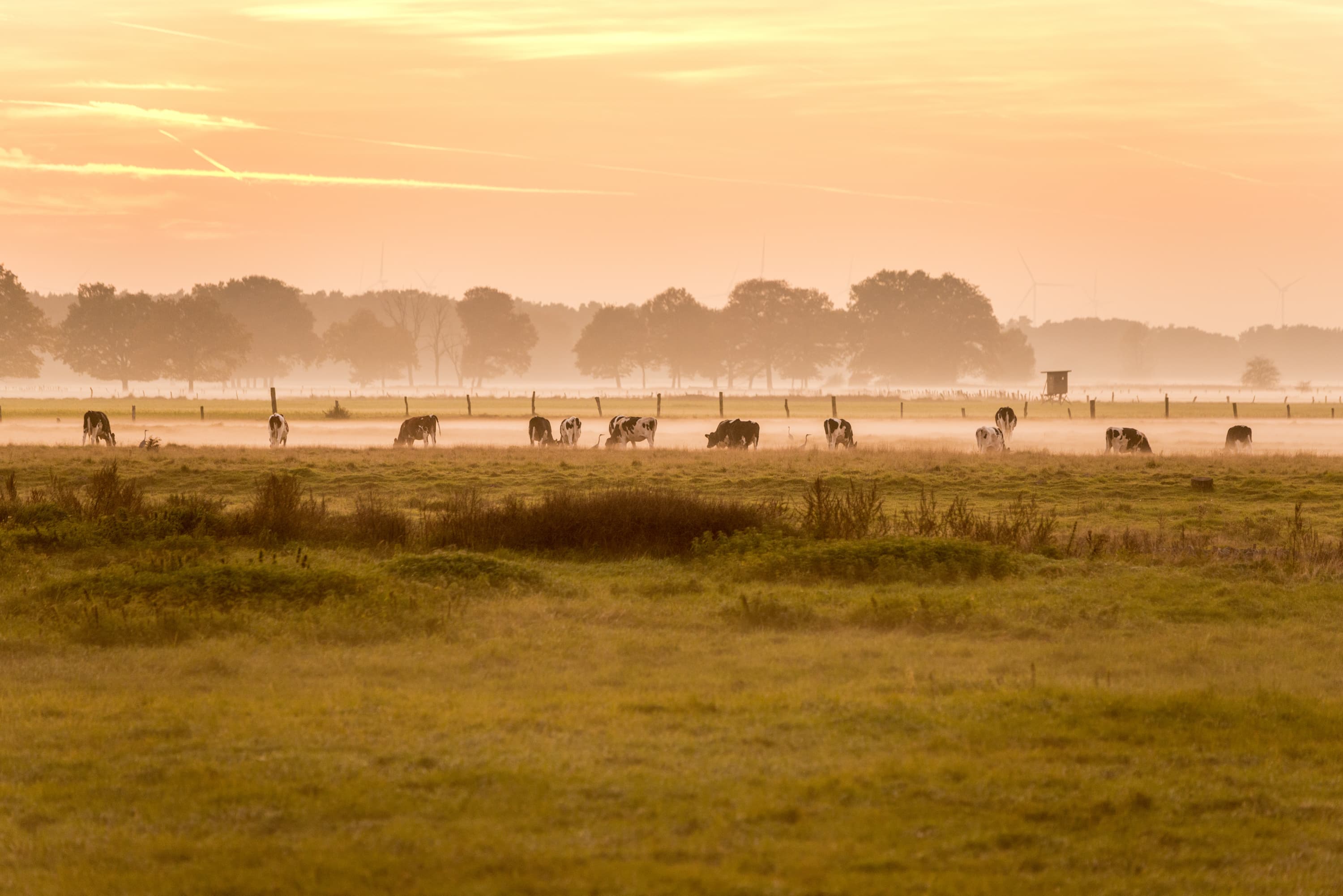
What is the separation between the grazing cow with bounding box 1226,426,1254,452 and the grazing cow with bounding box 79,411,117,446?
42.4 meters

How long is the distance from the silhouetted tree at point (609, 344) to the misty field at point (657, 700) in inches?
6384

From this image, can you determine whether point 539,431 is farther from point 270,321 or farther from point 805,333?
point 270,321

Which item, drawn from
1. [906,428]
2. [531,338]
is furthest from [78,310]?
[906,428]

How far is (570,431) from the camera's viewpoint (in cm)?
5306

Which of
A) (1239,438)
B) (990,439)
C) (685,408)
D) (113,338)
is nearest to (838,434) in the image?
(990,439)

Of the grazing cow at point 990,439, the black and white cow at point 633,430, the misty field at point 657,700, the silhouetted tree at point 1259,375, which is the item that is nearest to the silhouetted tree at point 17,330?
the black and white cow at point 633,430

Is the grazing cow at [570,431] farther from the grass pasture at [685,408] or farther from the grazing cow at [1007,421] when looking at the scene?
the grass pasture at [685,408]

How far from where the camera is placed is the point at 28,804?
8.66 metres

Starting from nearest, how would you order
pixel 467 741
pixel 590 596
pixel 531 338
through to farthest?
pixel 467 741
pixel 590 596
pixel 531 338

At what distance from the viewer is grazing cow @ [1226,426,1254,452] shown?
51062 mm

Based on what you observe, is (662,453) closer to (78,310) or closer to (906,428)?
(906,428)

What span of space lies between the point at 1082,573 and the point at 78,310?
164m

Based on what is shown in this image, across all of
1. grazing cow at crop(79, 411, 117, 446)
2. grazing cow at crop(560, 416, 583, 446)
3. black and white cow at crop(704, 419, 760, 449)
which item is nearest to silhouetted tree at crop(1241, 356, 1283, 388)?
black and white cow at crop(704, 419, 760, 449)

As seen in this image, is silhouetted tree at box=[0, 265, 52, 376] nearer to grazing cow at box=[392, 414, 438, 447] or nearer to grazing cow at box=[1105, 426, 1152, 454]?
grazing cow at box=[392, 414, 438, 447]
